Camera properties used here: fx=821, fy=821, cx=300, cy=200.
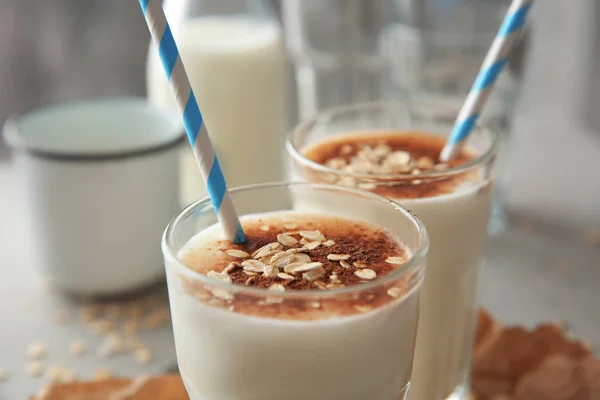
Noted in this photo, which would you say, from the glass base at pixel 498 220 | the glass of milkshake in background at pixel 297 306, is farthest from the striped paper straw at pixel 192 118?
the glass base at pixel 498 220

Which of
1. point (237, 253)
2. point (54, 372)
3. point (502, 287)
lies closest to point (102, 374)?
point (54, 372)

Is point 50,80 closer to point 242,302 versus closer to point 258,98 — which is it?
point 258,98

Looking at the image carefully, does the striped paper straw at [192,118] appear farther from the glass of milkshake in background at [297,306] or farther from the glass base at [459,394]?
the glass base at [459,394]

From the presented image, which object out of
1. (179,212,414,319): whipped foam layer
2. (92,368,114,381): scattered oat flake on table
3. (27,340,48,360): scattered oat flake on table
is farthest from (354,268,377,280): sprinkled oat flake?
(27,340,48,360): scattered oat flake on table

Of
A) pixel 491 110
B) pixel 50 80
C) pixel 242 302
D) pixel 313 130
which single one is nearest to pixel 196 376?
pixel 242 302

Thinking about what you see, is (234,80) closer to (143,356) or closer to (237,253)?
(143,356)
